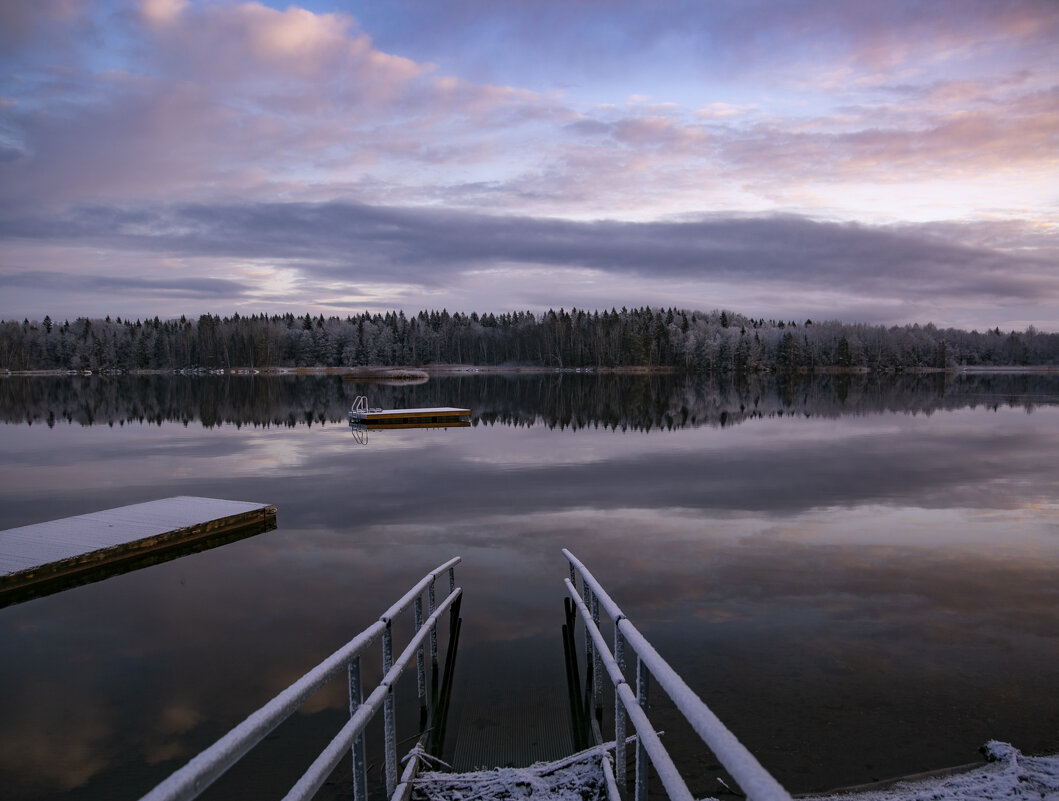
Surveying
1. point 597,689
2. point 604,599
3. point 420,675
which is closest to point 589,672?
point 597,689

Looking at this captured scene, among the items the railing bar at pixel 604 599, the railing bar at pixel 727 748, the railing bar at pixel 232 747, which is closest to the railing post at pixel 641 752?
the railing bar at pixel 604 599

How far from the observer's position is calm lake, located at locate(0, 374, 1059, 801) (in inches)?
290

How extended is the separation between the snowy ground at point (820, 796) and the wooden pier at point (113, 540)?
1057 cm

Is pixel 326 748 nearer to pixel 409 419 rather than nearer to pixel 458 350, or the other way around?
pixel 409 419

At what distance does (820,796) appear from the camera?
5.94 meters

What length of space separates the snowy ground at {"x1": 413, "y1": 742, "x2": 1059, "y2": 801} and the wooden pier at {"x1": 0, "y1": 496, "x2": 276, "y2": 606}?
10.6 meters

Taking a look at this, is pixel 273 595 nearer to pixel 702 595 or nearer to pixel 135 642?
pixel 135 642

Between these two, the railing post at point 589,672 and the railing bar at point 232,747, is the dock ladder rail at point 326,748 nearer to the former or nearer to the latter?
the railing bar at point 232,747

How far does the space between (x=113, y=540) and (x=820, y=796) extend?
1402 cm

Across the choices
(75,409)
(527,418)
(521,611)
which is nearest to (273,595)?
(521,611)

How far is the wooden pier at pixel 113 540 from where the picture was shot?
1273cm

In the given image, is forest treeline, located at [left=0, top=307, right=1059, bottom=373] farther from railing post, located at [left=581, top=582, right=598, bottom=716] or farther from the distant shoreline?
railing post, located at [left=581, top=582, right=598, bottom=716]

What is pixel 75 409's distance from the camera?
190 feet

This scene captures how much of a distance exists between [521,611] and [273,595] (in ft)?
14.9
